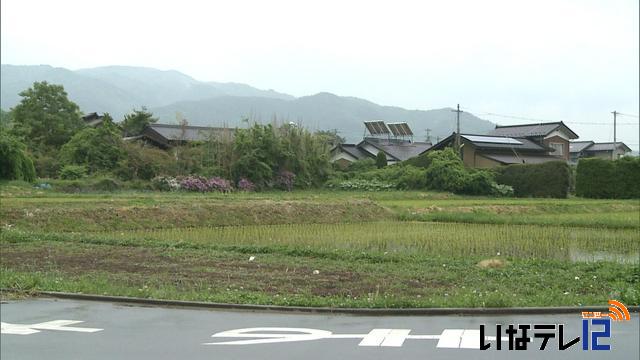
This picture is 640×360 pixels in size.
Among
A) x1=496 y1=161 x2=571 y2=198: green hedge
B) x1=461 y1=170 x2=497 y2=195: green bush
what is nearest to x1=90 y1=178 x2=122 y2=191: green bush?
x1=461 y1=170 x2=497 y2=195: green bush

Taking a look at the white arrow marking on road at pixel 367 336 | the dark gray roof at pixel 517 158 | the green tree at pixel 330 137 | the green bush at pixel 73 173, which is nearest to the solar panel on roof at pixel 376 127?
the green tree at pixel 330 137

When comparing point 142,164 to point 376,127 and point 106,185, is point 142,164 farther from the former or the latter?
point 376,127

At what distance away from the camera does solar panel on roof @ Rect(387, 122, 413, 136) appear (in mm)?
49594

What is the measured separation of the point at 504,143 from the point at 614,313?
42.5 m

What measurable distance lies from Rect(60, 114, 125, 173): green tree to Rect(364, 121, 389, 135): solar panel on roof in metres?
22.7

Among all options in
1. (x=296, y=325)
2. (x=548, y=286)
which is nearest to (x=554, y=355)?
(x=296, y=325)

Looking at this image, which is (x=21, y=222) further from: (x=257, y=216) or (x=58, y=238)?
(x=257, y=216)

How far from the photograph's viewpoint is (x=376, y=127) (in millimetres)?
50188

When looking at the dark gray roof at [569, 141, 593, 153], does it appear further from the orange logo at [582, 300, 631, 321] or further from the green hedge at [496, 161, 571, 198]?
the orange logo at [582, 300, 631, 321]

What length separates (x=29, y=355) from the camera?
5289 mm

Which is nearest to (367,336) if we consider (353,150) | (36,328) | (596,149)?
(36,328)

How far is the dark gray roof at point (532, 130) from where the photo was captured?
49.9 meters

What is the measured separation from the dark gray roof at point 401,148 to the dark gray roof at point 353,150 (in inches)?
45.9

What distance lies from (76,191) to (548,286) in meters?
24.0
